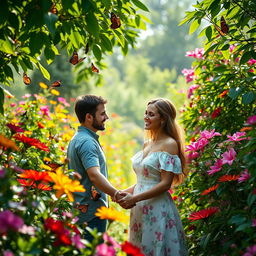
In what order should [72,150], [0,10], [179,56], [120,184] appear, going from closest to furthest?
1. [0,10]
2. [72,150]
3. [120,184]
4. [179,56]

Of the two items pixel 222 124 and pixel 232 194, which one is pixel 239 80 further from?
pixel 232 194

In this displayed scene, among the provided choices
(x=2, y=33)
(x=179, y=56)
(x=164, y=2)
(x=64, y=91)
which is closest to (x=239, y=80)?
(x=2, y=33)

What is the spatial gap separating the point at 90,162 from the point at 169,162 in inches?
18.3

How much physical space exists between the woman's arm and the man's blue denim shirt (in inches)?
5.3

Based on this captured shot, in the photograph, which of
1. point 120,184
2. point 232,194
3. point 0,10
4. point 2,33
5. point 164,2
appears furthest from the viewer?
point 164,2

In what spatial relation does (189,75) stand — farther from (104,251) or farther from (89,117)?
(104,251)

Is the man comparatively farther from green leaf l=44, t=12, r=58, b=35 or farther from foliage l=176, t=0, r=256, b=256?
green leaf l=44, t=12, r=58, b=35

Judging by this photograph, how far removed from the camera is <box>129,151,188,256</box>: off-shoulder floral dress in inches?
91.2

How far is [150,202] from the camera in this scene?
7.88ft

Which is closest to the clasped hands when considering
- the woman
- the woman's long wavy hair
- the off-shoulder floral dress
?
the woman

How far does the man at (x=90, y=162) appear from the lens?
2.29 m

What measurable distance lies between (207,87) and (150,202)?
2.99 ft

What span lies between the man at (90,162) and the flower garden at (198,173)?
0.35 feet

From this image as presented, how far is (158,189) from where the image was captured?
2.31 m
